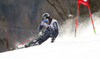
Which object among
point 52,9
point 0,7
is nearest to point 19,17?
point 0,7

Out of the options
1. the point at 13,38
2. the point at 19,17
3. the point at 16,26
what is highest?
the point at 19,17

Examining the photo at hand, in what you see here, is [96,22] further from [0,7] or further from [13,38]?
[0,7]

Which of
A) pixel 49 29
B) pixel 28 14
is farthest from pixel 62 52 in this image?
pixel 28 14

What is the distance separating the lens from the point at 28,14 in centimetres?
1129

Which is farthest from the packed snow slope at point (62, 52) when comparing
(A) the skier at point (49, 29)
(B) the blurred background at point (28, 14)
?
(B) the blurred background at point (28, 14)

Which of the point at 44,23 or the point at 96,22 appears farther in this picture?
the point at 96,22

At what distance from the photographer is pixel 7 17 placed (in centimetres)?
1133

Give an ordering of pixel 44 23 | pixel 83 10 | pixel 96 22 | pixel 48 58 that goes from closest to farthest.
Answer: pixel 48 58 → pixel 44 23 → pixel 96 22 → pixel 83 10

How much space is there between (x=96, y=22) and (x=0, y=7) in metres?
7.53

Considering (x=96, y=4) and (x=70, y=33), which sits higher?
(x=96, y=4)

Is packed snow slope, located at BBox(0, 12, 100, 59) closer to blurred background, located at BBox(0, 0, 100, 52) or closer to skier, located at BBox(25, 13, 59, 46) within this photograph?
skier, located at BBox(25, 13, 59, 46)

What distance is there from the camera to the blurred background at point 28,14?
10961 mm

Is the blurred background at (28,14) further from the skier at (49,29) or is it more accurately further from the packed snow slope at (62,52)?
the packed snow slope at (62,52)

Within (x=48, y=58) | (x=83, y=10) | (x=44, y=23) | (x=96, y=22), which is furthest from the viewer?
(x=83, y=10)
